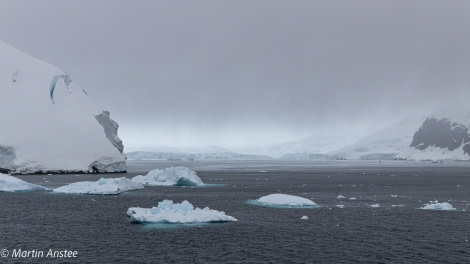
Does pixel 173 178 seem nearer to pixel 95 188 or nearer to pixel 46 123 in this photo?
pixel 95 188

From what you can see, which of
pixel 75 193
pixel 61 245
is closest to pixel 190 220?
pixel 61 245

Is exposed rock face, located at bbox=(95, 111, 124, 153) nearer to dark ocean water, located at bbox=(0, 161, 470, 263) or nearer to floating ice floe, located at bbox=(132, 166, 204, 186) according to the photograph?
floating ice floe, located at bbox=(132, 166, 204, 186)

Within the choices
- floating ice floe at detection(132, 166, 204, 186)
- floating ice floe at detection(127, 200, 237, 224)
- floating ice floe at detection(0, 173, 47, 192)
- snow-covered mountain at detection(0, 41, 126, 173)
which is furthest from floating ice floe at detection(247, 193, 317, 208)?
snow-covered mountain at detection(0, 41, 126, 173)

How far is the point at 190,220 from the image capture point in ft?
103

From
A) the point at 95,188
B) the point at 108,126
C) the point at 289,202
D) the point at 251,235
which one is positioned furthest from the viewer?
the point at 108,126

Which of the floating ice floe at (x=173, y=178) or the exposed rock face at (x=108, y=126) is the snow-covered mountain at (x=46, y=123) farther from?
the floating ice floe at (x=173, y=178)

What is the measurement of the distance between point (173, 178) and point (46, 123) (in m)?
34.6

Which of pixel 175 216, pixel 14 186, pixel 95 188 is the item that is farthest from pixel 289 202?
pixel 14 186

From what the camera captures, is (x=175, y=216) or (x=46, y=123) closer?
(x=175, y=216)

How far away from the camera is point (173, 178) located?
67125mm

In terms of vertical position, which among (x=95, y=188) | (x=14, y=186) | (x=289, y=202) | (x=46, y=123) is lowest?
(x=289, y=202)

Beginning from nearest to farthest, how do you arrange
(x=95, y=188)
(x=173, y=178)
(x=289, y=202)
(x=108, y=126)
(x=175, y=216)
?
(x=175, y=216) → (x=289, y=202) → (x=95, y=188) → (x=173, y=178) → (x=108, y=126)

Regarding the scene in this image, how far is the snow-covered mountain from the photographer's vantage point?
8009 centimetres

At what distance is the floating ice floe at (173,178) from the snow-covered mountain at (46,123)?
2127cm
